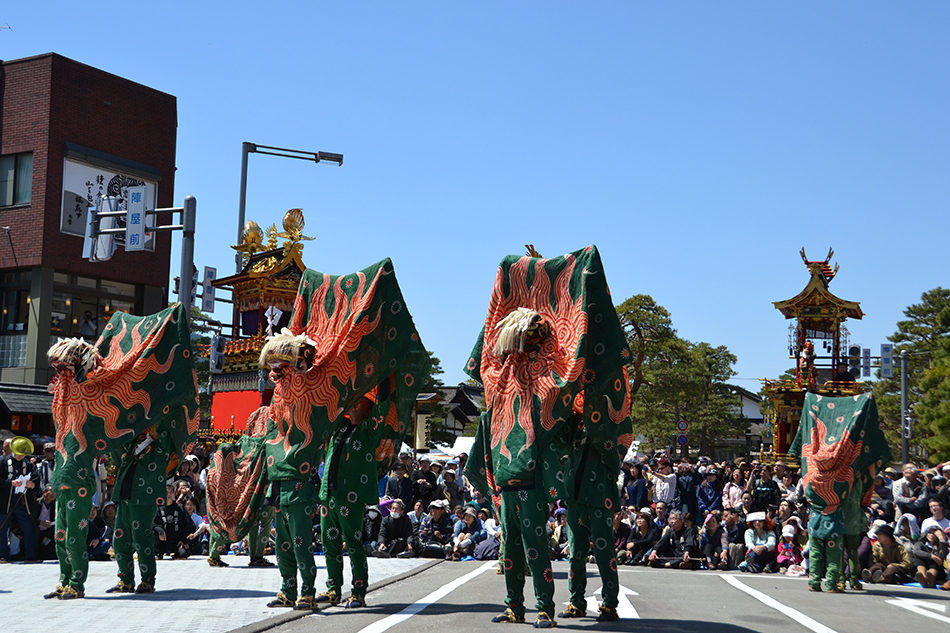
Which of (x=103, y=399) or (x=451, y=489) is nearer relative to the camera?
(x=103, y=399)

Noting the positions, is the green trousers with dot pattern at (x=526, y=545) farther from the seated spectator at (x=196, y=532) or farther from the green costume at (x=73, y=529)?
the seated spectator at (x=196, y=532)

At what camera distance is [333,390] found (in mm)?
9055

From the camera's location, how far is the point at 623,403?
841cm

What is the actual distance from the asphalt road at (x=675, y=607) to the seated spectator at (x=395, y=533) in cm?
361

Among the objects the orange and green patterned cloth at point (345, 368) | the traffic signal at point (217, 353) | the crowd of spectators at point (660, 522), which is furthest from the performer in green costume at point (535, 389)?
the traffic signal at point (217, 353)

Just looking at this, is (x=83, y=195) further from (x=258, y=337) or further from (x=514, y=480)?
(x=514, y=480)

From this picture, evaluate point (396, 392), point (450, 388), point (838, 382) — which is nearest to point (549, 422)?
point (396, 392)

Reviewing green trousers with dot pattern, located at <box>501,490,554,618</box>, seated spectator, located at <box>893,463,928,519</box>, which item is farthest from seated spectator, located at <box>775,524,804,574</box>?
green trousers with dot pattern, located at <box>501,490,554,618</box>

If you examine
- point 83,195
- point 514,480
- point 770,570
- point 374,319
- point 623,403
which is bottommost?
point 770,570

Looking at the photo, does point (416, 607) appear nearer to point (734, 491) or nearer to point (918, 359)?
point (734, 491)

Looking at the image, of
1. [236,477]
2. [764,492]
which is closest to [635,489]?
[764,492]

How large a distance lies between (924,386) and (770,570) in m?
30.8

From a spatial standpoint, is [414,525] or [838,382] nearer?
Answer: [414,525]

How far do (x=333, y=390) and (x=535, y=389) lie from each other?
2.03 meters
